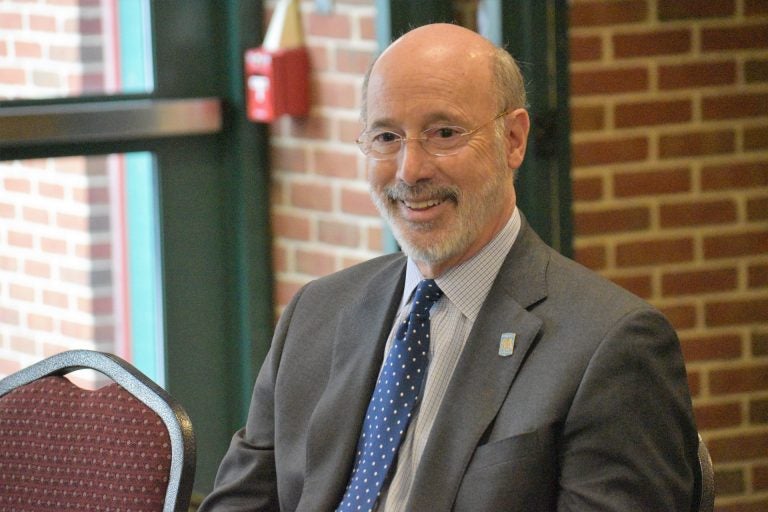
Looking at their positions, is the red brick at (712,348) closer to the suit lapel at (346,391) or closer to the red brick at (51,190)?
the suit lapel at (346,391)

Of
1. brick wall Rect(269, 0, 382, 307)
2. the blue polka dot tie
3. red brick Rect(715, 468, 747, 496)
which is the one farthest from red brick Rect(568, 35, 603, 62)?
the blue polka dot tie

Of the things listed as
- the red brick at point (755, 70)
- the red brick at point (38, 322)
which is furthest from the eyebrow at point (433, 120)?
the red brick at point (38, 322)

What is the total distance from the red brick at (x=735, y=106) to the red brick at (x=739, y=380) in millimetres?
613

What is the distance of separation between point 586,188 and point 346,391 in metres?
1.32

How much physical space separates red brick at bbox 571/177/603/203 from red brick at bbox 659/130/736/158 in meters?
0.17

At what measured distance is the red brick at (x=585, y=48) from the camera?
312cm

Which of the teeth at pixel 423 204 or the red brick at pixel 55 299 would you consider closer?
the teeth at pixel 423 204

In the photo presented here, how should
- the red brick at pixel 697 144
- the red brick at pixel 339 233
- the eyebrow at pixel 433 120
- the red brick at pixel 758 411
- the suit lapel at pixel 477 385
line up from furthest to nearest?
the red brick at pixel 339 233 < the red brick at pixel 758 411 < the red brick at pixel 697 144 < the eyebrow at pixel 433 120 < the suit lapel at pixel 477 385

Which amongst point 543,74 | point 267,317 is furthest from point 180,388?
point 543,74

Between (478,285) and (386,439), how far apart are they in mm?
264

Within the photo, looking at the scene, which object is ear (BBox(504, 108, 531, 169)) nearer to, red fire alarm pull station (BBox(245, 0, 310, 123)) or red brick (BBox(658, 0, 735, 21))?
red brick (BBox(658, 0, 735, 21))

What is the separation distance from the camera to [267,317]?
3.65m

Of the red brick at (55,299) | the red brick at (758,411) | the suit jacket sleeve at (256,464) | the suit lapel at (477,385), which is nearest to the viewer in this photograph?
the suit lapel at (477,385)

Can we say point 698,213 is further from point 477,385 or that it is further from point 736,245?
point 477,385
